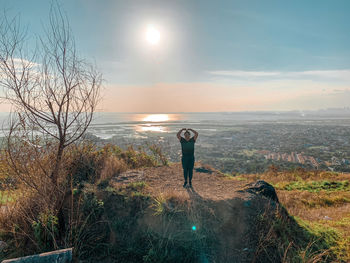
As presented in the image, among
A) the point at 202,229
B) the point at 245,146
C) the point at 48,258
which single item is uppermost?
the point at 48,258

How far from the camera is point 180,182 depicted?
7.21 m

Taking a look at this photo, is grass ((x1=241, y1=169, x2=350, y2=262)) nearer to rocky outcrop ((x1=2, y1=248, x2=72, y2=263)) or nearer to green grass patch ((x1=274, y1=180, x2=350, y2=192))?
green grass patch ((x1=274, y1=180, x2=350, y2=192))

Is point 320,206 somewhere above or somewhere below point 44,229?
below

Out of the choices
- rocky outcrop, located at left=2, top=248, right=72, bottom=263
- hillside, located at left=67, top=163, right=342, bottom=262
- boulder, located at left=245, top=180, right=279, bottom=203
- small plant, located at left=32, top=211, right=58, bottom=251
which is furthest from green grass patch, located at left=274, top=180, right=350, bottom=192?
small plant, located at left=32, top=211, right=58, bottom=251

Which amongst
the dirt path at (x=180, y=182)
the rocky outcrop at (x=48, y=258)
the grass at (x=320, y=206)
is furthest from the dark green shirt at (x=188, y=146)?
the rocky outcrop at (x=48, y=258)

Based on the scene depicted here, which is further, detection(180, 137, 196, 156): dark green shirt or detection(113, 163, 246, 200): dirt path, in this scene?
detection(113, 163, 246, 200): dirt path

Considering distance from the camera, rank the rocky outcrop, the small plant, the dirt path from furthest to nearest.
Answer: the dirt path, the small plant, the rocky outcrop

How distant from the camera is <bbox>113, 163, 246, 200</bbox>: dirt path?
6077 mm

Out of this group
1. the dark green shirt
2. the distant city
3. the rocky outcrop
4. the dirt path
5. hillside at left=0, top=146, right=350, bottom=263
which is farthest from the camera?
the distant city

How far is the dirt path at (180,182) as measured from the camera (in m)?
6.08

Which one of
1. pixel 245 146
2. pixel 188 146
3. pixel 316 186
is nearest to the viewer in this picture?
pixel 188 146

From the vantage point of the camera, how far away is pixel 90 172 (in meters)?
7.16

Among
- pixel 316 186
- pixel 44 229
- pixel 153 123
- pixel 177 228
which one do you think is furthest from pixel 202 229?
pixel 153 123

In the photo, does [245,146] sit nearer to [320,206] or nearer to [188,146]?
[320,206]
